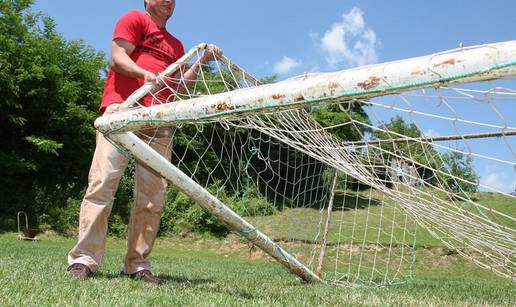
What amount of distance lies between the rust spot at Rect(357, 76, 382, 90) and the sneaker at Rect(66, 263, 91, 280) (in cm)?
198

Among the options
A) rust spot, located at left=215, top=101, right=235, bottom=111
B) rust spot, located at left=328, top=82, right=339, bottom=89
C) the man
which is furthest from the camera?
the man

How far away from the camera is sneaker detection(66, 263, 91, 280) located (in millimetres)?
3024

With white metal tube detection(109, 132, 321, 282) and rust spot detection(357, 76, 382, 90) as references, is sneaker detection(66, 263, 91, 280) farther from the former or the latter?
rust spot detection(357, 76, 382, 90)

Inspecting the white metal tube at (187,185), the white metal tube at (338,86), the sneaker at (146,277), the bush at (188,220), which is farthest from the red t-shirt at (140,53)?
the bush at (188,220)

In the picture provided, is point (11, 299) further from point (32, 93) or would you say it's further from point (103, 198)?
point (32, 93)

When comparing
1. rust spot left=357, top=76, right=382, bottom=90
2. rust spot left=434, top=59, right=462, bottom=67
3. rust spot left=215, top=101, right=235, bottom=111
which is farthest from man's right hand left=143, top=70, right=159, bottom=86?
rust spot left=434, top=59, right=462, bottom=67

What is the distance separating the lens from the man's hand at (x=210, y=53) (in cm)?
367

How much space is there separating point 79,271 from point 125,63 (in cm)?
126

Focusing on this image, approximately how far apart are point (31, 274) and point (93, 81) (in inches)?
557

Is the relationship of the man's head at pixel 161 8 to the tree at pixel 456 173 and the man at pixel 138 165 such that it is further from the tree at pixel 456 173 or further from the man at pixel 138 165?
the tree at pixel 456 173

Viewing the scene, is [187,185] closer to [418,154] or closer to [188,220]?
[418,154]

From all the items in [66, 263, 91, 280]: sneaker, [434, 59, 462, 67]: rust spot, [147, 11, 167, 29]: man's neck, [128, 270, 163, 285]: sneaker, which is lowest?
[128, 270, 163, 285]: sneaker

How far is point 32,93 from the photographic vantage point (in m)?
14.1

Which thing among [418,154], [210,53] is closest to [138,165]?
[210,53]
